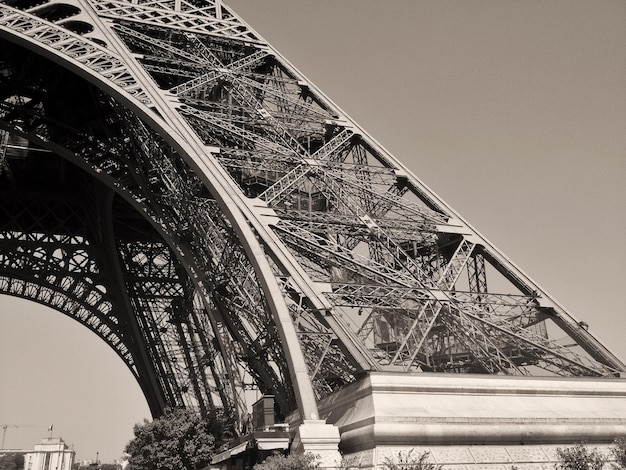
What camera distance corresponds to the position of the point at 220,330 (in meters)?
22.6

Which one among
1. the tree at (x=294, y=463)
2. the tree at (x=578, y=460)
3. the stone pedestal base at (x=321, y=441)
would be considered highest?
the stone pedestal base at (x=321, y=441)

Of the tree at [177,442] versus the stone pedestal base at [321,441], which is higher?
the tree at [177,442]

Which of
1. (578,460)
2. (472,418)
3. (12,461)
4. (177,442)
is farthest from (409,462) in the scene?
(12,461)

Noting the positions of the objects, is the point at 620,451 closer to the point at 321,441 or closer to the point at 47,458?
the point at 321,441

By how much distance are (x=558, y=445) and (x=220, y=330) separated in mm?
10898

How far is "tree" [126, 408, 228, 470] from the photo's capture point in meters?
30.5

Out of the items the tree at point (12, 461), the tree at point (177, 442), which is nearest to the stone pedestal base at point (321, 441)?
the tree at point (177, 442)

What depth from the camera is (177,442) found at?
30.8m

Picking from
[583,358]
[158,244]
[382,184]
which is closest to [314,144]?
[382,184]

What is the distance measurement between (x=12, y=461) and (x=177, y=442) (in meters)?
146

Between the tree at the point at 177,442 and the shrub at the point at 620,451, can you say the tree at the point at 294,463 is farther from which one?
the tree at the point at 177,442

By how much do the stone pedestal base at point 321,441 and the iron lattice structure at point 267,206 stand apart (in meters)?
0.52

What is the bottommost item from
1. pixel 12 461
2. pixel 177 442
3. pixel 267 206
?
pixel 177 442

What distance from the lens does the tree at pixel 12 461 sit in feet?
469
